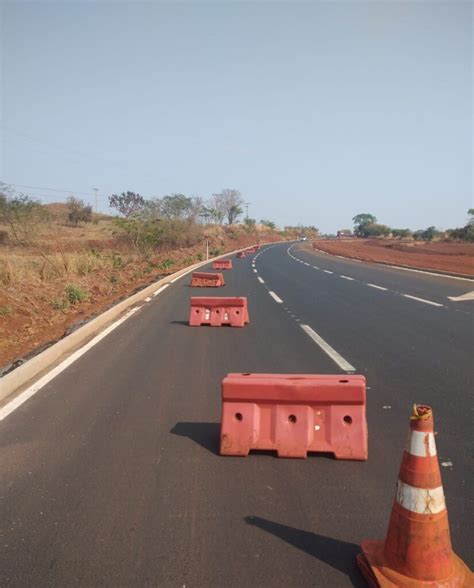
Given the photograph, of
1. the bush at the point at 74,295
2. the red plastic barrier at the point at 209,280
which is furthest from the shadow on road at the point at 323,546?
the red plastic barrier at the point at 209,280

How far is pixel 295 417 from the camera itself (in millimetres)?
4289

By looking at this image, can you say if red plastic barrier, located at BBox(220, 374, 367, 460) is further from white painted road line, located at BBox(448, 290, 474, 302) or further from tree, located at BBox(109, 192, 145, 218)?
tree, located at BBox(109, 192, 145, 218)

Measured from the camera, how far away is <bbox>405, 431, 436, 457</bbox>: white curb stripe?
269 centimetres

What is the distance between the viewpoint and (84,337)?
9688mm

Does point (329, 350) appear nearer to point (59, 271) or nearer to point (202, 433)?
point (202, 433)

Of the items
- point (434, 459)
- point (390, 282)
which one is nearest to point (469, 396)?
point (434, 459)

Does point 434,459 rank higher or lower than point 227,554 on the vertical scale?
higher

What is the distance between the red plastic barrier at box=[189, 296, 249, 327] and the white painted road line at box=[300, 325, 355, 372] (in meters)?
1.31

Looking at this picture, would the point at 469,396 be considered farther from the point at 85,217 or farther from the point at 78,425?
the point at 85,217

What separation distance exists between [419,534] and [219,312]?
838cm

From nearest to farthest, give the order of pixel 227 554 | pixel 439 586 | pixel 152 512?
1. pixel 439 586
2. pixel 227 554
3. pixel 152 512

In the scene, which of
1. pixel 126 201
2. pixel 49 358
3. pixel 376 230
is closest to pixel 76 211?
pixel 126 201

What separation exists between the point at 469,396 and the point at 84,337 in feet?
22.3

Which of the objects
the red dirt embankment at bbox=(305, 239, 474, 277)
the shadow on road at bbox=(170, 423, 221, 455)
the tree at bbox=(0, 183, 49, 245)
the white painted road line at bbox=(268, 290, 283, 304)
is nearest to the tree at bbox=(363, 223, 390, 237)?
the red dirt embankment at bbox=(305, 239, 474, 277)
